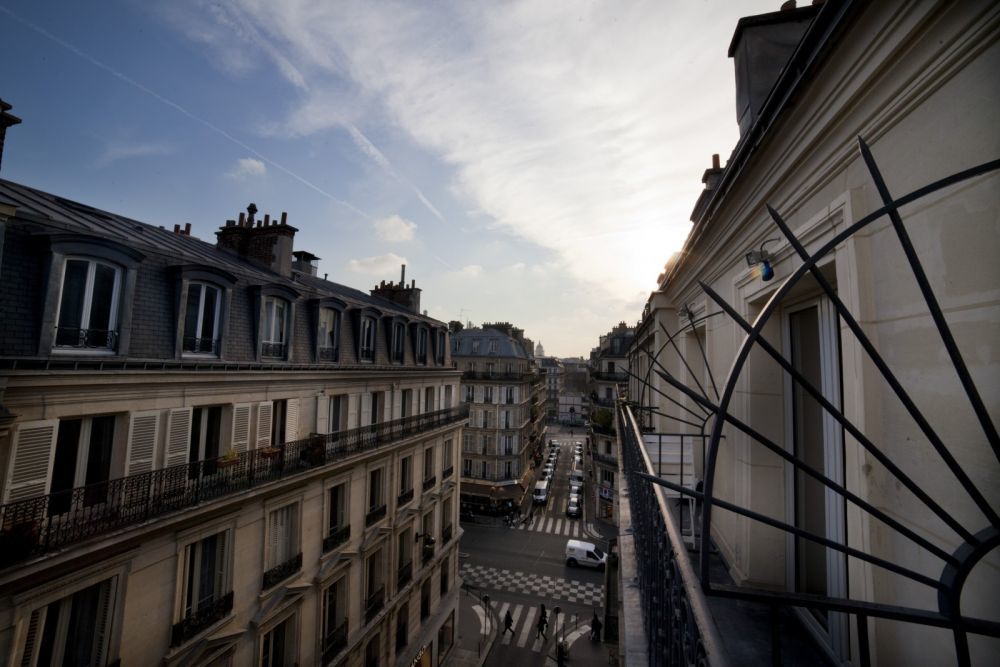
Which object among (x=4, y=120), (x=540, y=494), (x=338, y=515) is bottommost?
(x=540, y=494)

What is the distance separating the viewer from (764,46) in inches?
206

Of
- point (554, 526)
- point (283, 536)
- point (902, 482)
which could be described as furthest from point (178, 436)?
point (554, 526)

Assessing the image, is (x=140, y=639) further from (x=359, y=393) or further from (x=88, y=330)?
(x=359, y=393)

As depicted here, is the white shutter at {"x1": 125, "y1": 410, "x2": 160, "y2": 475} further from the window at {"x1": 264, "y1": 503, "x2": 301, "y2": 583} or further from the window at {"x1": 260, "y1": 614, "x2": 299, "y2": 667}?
the window at {"x1": 260, "y1": 614, "x2": 299, "y2": 667}

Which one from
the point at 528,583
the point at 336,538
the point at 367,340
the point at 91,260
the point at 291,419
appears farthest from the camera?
the point at 528,583

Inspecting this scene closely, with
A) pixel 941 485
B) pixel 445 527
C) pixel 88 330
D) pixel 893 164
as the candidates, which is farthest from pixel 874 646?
pixel 445 527

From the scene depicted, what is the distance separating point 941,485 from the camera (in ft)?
6.67

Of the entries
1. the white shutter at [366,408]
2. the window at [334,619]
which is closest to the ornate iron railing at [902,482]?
the white shutter at [366,408]

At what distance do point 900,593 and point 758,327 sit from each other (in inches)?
80.6

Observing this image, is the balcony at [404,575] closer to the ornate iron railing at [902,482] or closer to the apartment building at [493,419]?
the ornate iron railing at [902,482]

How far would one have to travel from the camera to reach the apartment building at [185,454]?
6.88 metres

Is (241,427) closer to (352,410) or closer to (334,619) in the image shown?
(352,410)

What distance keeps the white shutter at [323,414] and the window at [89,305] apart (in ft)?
18.3

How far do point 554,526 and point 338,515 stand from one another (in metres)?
24.4
